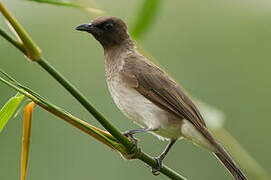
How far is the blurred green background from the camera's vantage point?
623 cm

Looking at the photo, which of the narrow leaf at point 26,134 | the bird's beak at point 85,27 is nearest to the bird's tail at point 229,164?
the bird's beak at point 85,27

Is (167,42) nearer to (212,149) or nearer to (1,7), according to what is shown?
(212,149)

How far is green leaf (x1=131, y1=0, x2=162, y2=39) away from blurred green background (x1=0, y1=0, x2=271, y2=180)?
308cm

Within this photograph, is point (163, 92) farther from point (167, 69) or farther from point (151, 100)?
point (167, 69)

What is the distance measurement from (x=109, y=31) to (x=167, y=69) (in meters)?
2.34

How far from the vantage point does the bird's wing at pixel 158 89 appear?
11.5 feet

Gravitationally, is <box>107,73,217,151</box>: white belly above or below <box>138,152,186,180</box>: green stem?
below

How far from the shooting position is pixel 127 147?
86.7 inches

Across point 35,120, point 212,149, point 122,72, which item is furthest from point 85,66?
point 212,149

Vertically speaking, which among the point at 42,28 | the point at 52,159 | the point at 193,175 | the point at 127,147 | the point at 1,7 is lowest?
the point at 52,159

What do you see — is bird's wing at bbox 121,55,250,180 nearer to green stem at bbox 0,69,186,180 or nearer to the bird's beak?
the bird's beak

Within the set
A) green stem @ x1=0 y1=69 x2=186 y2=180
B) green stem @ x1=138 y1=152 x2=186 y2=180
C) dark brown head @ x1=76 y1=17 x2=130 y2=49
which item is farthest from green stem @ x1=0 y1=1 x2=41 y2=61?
dark brown head @ x1=76 y1=17 x2=130 y2=49

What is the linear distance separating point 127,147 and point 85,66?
16.6 feet

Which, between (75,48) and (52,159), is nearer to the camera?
(52,159)
